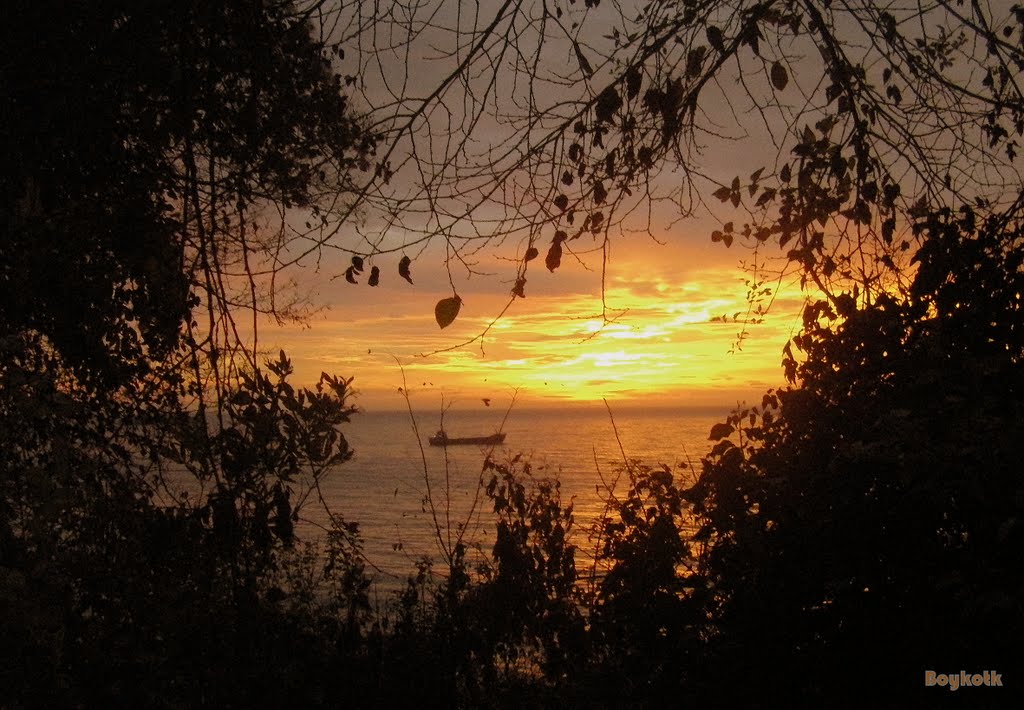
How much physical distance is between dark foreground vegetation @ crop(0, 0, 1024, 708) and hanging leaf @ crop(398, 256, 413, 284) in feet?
1.88

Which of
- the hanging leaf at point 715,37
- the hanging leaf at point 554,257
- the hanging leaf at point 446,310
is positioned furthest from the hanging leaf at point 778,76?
the hanging leaf at point 446,310

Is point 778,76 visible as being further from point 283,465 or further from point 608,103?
point 283,465

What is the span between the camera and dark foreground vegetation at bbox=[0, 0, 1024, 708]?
10.4ft

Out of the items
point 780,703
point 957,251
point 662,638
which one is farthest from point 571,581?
point 957,251

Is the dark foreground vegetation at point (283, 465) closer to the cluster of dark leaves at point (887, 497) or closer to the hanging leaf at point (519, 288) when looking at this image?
the cluster of dark leaves at point (887, 497)

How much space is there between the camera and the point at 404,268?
113 inches

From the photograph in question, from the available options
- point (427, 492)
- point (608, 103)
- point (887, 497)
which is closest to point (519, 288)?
point (608, 103)

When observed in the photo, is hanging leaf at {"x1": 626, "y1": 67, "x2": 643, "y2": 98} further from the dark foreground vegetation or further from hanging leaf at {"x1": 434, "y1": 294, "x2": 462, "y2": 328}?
hanging leaf at {"x1": 434, "y1": 294, "x2": 462, "y2": 328}

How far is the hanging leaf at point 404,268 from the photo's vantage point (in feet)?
9.30

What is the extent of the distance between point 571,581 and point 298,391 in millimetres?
2554

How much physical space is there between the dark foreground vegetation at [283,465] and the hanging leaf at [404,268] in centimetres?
57

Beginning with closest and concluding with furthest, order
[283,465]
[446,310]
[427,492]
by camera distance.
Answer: [446,310] → [283,465] → [427,492]

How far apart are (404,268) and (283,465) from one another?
1135 millimetres

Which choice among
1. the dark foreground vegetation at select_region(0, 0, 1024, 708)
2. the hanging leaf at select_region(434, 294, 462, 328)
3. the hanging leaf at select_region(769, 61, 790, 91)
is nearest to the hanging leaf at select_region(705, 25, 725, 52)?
the hanging leaf at select_region(769, 61, 790, 91)
